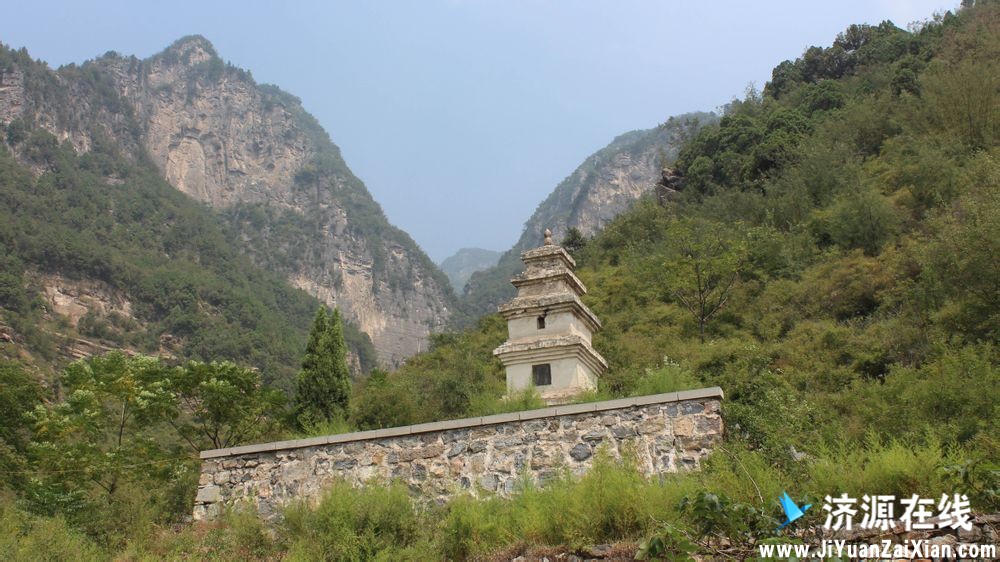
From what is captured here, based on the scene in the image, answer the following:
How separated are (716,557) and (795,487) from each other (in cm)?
146

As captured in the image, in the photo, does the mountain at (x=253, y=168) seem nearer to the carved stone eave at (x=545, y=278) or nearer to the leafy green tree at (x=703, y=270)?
the leafy green tree at (x=703, y=270)

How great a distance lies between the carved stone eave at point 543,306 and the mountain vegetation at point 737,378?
63.4 inches

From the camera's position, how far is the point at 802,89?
4625 cm

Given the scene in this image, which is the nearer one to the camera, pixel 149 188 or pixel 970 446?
pixel 970 446

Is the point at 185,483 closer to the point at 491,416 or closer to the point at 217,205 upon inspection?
the point at 491,416

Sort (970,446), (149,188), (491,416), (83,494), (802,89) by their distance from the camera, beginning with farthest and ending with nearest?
(149,188) → (802,89) → (83,494) → (491,416) → (970,446)

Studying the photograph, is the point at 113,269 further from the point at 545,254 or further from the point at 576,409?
the point at 576,409

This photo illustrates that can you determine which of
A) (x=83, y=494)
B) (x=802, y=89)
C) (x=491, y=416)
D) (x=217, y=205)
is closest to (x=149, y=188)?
(x=217, y=205)

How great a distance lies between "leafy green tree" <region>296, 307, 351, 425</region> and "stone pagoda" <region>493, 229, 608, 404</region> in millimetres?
4382

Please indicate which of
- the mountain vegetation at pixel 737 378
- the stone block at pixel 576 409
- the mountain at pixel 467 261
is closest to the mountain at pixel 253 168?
the mountain at pixel 467 261

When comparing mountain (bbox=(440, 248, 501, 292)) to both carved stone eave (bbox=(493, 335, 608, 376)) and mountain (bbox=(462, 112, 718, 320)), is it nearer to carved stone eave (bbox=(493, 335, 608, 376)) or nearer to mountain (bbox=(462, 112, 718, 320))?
mountain (bbox=(462, 112, 718, 320))

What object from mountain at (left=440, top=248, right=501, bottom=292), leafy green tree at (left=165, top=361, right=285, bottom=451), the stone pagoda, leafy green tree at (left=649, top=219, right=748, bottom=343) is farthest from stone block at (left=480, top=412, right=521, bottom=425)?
mountain at (left=440, top=248, right=501, bottom=292)

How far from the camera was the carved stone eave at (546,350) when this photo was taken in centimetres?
1512

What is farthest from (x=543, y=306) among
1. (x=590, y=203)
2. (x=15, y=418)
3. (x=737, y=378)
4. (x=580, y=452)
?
(x=590, y=203)
